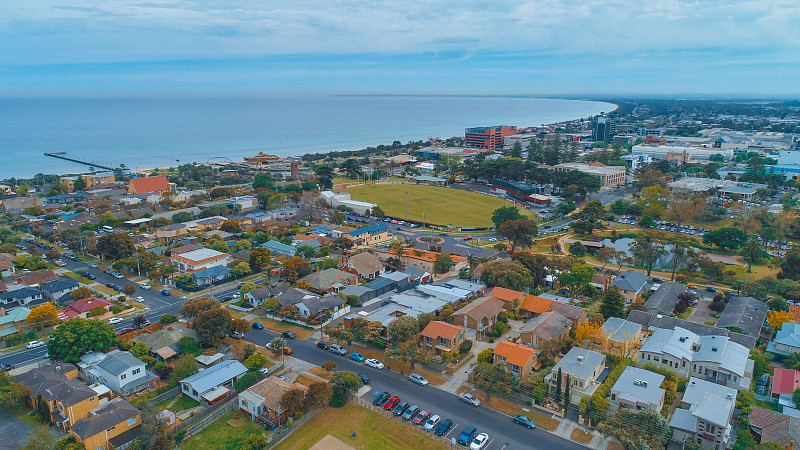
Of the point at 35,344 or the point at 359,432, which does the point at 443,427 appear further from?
the point at 35,344

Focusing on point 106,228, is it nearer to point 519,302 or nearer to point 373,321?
point 373,321

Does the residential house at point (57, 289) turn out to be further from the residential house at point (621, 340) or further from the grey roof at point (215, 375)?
the residential house at point (621, 340)

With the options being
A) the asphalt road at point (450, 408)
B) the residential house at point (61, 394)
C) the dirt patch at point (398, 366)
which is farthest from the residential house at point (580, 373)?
the residential house at point (61, 394)

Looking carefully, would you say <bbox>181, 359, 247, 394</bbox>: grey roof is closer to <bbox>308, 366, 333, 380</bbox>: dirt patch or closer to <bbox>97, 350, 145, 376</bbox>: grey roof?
<bbox>97, 350, 145, 376</bbox>: grey roof

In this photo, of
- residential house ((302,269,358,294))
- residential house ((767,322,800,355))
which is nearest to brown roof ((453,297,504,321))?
residential house ((302,269,358,294))

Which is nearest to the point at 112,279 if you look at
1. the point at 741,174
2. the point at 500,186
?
the point at 500,186

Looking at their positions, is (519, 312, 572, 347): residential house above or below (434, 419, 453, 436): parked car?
above
